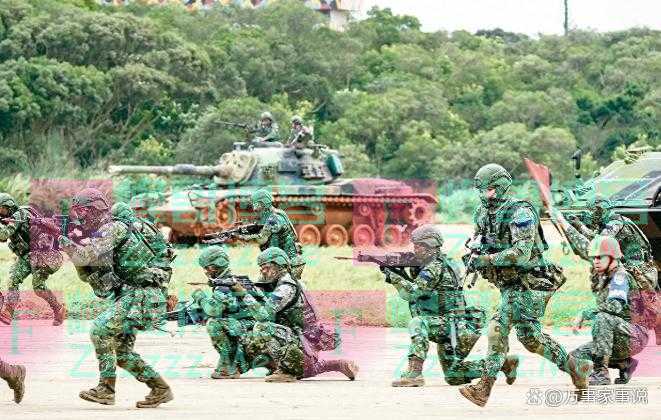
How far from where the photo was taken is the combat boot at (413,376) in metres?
15.7

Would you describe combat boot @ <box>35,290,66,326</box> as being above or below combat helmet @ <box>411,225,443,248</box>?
below

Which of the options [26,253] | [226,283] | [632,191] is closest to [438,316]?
[226,283]

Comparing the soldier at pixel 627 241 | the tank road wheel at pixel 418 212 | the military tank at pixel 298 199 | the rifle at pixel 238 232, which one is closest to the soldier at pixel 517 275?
the soldier at pixel 627 241

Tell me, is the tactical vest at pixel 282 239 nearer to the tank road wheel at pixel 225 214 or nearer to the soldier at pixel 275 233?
the soldier at pixel 275 233

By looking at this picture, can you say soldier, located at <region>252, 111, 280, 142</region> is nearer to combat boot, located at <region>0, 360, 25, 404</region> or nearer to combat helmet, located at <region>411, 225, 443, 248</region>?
combat helmet, located at <region>411, 225, 443, 248</region>

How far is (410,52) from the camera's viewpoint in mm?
84938

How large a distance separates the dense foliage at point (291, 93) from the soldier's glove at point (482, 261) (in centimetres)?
4096

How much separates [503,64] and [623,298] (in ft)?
232

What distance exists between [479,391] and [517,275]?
36.2 inches

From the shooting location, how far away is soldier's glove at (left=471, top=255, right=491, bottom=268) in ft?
46.7

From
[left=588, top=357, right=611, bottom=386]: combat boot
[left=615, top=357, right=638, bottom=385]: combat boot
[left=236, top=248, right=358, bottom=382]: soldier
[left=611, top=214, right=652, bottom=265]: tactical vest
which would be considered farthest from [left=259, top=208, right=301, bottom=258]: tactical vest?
[left=588, top=357, right=611, bottom=386]: combat boot

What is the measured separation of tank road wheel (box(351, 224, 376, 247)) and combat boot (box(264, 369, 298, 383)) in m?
24.2

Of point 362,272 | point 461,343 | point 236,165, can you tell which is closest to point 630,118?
point 236,165

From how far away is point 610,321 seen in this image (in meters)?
15.2
